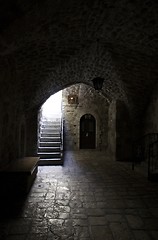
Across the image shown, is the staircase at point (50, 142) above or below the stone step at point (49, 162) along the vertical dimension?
above

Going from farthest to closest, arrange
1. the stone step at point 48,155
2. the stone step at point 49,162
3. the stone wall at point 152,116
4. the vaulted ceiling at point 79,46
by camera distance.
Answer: the stone step at point 48,155, the stone step at point 49,162, the stone wall at point 152,116, the vaulted ceiling at point 79,46

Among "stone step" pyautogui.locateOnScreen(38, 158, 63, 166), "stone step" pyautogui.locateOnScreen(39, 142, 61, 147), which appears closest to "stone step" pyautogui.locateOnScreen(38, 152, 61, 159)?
"stone step" pyautogui.locateOnScreen(38, 158, 63, 166)

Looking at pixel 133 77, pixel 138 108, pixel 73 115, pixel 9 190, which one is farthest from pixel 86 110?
pixel 9 190

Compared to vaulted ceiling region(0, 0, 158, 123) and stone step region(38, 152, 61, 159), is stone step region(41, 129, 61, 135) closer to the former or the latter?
stone step region(38, 152, 61, 159)

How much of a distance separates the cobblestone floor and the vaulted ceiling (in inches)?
92.4

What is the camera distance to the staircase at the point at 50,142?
285 inches

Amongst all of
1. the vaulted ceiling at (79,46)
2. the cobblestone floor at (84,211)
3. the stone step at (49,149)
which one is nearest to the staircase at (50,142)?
the stone step at (49,149)

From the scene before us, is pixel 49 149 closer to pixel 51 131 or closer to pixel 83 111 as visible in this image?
pixel 51 131

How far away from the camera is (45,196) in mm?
3840

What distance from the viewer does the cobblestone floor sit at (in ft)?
8.23

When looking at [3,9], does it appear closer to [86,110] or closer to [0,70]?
[0,70]

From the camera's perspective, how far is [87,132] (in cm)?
1138

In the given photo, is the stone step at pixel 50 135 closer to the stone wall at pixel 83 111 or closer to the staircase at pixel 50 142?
the staircase at pixel 50 142

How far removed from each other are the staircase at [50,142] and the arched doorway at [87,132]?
4.82 ft
